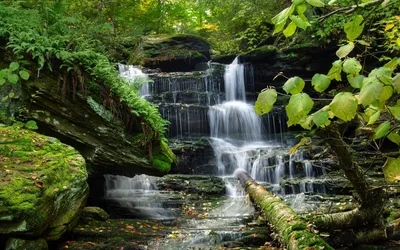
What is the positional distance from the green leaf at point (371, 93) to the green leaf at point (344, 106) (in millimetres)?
32

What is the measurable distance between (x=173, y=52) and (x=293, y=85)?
16359 mm

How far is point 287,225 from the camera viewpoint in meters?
4.57

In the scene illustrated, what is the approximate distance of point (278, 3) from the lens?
17375mm

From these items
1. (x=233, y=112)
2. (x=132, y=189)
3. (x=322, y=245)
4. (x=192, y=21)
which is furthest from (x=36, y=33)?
(x=192, y=21)

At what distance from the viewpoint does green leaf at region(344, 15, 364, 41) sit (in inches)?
59.9

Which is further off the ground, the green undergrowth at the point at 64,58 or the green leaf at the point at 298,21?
the green undergrowth at the point at 64,58

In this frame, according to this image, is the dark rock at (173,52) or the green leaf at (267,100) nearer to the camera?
the green leaf at (267,100)

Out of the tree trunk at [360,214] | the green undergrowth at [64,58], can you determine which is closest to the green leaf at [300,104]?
the tree trunk at [360,214]

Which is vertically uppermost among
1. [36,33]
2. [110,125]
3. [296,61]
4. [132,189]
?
[296,61]

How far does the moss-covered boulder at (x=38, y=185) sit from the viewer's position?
401 centimetres

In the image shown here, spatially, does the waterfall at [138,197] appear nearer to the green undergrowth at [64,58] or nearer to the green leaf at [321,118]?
the green undergrowth at [64,58]

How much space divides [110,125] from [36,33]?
2364mm

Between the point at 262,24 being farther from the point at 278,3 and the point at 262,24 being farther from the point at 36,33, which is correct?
the point at 36,33

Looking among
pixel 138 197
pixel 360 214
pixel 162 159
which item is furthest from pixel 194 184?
pixel 360 214
